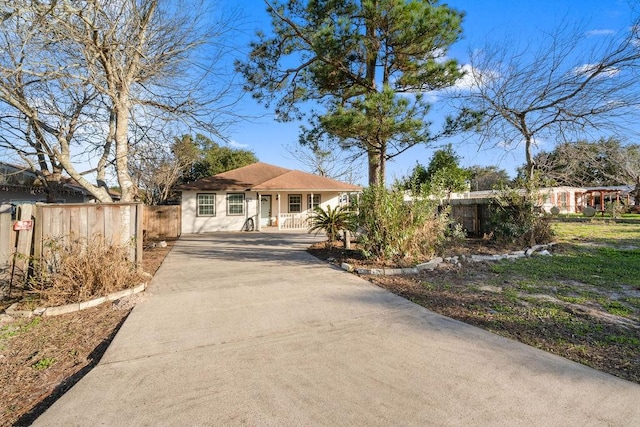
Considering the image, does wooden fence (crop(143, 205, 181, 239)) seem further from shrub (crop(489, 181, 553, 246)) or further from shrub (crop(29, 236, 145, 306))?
shrub (crop(489, 181, 553, 246))

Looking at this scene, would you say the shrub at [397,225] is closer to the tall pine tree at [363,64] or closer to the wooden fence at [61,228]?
the tall pine tree at [363,64]

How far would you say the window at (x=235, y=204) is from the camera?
59.1ft

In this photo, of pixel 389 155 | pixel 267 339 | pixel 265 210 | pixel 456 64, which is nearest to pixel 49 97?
pixel 267 339

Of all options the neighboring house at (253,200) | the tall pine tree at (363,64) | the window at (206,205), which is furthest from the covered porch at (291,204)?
the tall pine tree at (363,64)

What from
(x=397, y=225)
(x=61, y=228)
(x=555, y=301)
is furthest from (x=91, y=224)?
(x=555, y=301)

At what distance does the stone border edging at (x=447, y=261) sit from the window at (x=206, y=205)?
1252cm

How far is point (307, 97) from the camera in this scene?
11.3 m

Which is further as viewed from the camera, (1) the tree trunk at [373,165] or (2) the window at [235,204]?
(2) the window at [235,204]

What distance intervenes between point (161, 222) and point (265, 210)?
6316 millimetres

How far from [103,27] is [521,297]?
314 inches

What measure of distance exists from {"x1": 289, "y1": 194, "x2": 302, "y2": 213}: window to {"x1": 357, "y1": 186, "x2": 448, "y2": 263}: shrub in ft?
40.4

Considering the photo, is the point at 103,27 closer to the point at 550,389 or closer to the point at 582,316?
the point at 550,389

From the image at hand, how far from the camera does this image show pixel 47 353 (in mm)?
3264

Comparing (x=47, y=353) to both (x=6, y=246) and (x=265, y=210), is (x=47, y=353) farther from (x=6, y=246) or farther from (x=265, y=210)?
(x=265, y=210)
